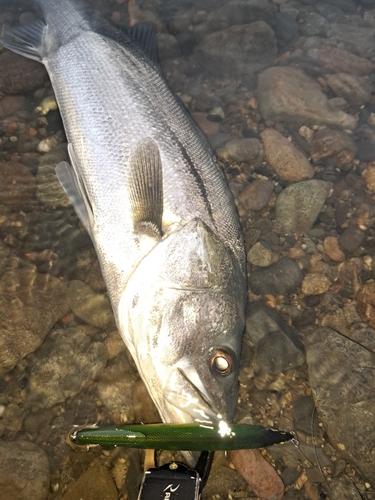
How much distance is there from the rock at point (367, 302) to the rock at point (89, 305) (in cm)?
202

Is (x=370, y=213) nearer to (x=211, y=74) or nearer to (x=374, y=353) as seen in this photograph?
(x=374, y=353)

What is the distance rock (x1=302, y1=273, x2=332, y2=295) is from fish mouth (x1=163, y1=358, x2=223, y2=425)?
156 centimetres

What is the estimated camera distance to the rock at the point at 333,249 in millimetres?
3285

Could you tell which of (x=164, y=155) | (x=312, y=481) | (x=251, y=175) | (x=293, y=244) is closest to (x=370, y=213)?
(x=293, y=244)

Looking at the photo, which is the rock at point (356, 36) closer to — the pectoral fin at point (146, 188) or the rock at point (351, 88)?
the rock at point (351, 88)

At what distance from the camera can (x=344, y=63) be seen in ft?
14.5

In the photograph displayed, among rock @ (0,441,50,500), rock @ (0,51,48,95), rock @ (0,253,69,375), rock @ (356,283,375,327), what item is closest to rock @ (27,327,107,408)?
rock @ (0,253,69,375)

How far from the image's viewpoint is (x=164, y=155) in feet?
8.63

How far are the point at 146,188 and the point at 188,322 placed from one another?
929 millimetres

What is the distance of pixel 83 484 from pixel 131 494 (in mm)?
306

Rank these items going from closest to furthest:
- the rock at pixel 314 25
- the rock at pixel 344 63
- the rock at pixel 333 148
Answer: the rock at pixel 333 148
the rock at pixel 344 63
the rock at pixel 314 25

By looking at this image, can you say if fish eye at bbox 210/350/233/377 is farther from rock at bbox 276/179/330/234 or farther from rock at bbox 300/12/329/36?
rock at bbox 300/12/329/36

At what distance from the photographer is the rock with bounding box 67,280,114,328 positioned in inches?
114

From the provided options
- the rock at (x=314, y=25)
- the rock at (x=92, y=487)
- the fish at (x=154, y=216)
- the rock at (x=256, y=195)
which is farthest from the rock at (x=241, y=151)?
the rock at (x=92, y=487)
